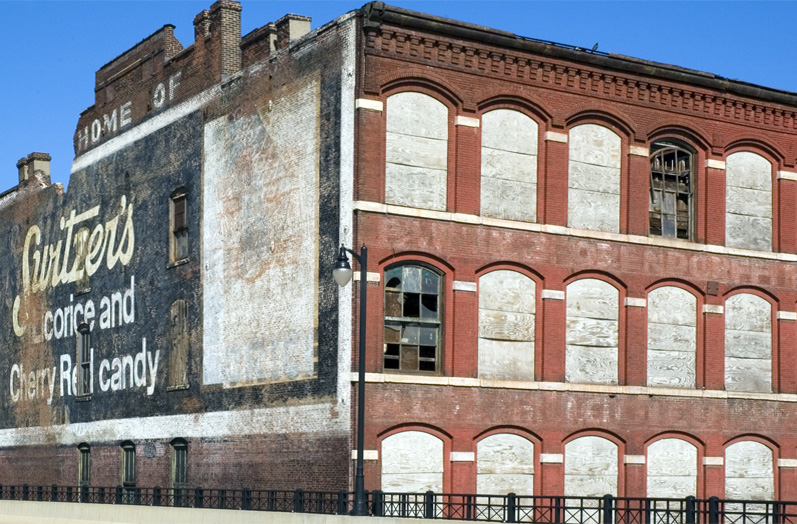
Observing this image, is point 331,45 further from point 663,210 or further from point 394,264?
point 663,210

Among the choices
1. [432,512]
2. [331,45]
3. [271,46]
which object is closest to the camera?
[432,512]

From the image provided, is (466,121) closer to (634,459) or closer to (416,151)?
(416,151)

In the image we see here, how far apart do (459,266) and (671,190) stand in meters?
7.15

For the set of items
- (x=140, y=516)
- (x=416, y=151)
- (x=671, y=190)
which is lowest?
(x=140, y=516)

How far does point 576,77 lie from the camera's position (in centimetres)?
3466

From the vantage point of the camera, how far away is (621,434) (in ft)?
112

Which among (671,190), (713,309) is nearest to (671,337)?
(713,309)

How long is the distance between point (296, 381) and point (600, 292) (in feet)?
26.1

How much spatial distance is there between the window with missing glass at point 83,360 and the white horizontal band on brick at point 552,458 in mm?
17313

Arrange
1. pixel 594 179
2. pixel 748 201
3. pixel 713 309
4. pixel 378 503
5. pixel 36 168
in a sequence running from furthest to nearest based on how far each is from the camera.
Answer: pixel 36 168 < pixel 748 201 < pixel 713 309 < pixel 594 179 < pixel 378 503

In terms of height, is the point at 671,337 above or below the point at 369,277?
below

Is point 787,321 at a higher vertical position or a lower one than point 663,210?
lower

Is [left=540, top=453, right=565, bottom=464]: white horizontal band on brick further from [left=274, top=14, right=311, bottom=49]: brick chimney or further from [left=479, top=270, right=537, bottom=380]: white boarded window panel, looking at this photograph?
[left=274, top=14, right=311, bottom=49]: brick chimney

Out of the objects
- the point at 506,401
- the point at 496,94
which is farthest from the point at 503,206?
the point at 506,401
